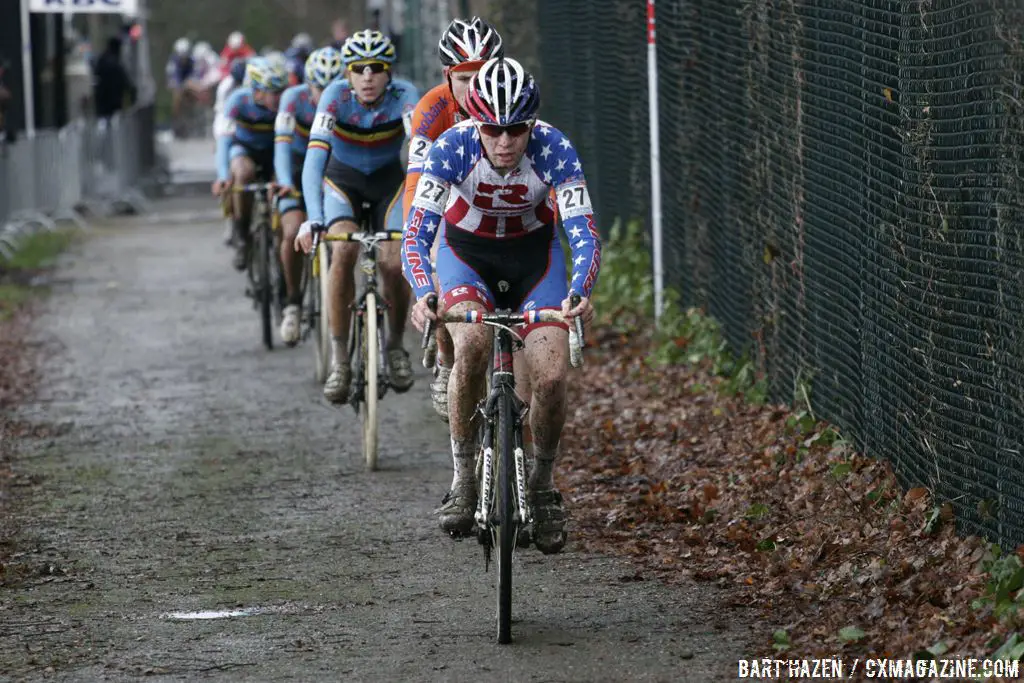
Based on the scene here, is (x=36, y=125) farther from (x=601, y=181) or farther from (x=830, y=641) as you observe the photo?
(x=830, y=641)

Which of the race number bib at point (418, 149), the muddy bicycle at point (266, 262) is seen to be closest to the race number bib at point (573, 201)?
the race number bib at point (418, 149)

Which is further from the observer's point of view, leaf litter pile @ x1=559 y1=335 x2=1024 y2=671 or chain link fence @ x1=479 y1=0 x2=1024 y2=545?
chain link fence @ x1=479 y1=0 x2=1024 y2=545

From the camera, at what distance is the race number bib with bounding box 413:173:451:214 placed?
782 cm

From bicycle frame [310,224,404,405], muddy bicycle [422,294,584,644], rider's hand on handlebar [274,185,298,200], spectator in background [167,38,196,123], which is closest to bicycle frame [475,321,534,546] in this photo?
muddy bicycle [422,294,584,644]

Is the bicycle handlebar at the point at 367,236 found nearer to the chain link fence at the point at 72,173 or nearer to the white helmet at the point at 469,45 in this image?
the white helmet at the point at 469,45

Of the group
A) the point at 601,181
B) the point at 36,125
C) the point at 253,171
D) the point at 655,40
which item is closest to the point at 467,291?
the point at 655,40

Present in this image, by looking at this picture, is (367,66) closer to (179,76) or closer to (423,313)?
(423,313)

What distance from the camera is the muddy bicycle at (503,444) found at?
24.0 ft

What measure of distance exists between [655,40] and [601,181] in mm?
3745

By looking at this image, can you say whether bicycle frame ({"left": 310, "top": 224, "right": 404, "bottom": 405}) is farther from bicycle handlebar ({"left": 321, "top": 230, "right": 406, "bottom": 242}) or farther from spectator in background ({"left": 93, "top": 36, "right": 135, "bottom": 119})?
spectator in background ({"left": 93, "top": 36, "right": 135, "bottom": 119})

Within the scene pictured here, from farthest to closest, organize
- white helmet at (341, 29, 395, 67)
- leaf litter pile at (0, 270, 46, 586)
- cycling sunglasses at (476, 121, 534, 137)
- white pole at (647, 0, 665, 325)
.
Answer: white pole at (647, 0, 665, 325) → white helmet at (341, 29, 395, 67) → leaf litter pile at (0, 270, 46, 586) → cycling sunglasses at (476, 121, 534, 137)

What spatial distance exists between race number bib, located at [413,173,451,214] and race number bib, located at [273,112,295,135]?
244 inches

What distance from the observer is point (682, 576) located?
8.32 metres

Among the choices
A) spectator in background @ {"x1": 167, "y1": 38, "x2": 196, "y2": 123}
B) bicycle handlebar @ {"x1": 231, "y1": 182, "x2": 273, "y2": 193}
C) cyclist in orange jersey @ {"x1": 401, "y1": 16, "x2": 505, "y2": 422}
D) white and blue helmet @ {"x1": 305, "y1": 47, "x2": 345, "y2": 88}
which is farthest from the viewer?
spectator in background @ {"x1": 167, "y1": 38, "x2": 196, "y2": 123}
